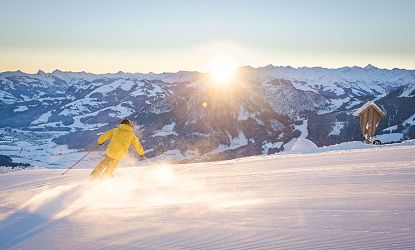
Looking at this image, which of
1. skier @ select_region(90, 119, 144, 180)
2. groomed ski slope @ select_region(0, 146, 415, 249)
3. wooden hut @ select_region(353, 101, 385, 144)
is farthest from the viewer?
wooden hut @ select_region(353, 101, 385, 144)

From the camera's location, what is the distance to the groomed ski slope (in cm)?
439

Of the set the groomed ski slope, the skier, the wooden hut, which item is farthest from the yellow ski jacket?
the wooden hut

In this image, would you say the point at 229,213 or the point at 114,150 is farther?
the point at 114,150

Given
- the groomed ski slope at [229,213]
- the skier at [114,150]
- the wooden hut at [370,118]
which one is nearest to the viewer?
the groomed ski slope at [229,213]

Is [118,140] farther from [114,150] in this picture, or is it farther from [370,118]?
[370,118]

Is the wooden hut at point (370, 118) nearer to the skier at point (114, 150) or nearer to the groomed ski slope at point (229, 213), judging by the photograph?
the groomed ski slope at point (229, 213)

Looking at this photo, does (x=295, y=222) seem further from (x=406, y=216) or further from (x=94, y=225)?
(x=94, y=225)

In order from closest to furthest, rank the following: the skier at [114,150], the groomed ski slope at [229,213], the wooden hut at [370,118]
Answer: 1. the groomed ski slope at [229,213]
2. the skier at [114,150]
3. the wooden hut at [370,118]

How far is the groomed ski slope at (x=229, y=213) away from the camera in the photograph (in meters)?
4.39

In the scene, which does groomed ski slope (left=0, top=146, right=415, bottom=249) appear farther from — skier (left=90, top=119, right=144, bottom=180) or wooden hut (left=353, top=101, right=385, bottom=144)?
wooden hut (left=353, top=101, right=385, bottom=144)

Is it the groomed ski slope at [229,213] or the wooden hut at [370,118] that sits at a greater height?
the wooden hut at [370,118]

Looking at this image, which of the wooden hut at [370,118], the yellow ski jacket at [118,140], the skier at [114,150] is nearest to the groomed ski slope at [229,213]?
the skier at [114,150]

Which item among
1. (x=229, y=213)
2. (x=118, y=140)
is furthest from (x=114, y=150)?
(x=229, y=213)

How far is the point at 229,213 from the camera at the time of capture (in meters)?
5.59
